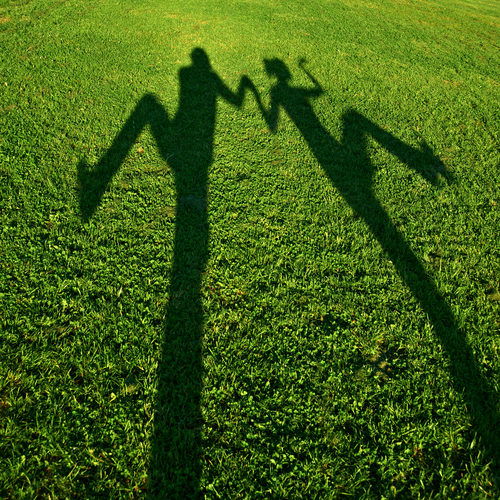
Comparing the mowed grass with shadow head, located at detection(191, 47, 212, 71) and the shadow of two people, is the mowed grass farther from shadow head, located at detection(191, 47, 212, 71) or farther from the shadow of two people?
shadow head, located at detection(191, 47, 212, 71)

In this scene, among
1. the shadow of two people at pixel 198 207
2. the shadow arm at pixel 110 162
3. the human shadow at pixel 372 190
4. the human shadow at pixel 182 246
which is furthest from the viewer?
the shadow arm at pixel 110 162

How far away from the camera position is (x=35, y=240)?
4023 millimetres

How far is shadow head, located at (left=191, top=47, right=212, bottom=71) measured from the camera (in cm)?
934

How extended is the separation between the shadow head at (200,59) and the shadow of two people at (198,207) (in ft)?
0.26

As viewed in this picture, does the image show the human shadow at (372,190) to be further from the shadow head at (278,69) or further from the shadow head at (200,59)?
the shadow head at (200,59)

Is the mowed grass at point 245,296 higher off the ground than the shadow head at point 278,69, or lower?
lower

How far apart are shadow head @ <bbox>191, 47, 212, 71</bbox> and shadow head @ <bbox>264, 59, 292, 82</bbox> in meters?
1.60

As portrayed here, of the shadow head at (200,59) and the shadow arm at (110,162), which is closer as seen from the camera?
the shadow arm at (110,162)

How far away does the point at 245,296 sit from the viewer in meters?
3.70

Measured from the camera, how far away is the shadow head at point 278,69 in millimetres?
9195

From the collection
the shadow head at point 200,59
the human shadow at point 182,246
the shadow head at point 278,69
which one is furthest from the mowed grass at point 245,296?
the shadow head at point 200,59

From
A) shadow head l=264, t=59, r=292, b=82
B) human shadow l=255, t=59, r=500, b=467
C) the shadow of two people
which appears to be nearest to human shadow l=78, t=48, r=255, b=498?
the shadow of two people

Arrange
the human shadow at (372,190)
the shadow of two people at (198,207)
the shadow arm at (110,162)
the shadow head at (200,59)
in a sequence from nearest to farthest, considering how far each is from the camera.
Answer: the shadow of two people at (198,207), the human shadow at (372,190), the shadow arm at (110,162), the shadow head at (200,59)

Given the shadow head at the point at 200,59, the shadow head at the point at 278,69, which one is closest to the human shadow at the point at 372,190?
the shadow head at the point at 278,69
